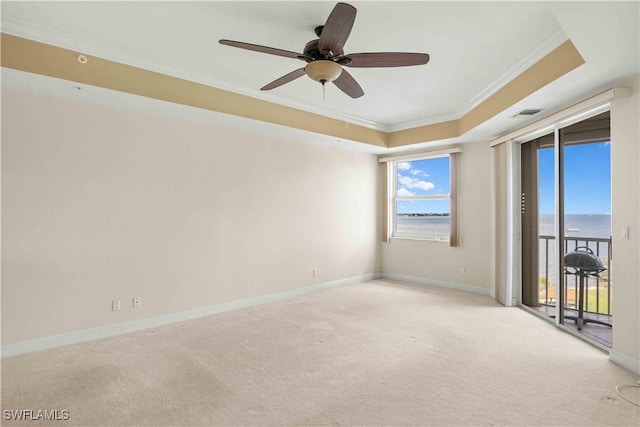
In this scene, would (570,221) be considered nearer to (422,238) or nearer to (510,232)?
(510,232)

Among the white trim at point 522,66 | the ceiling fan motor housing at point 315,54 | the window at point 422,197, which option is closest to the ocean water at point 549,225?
the window at point 422,197

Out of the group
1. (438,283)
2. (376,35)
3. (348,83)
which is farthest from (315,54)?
(438,283)

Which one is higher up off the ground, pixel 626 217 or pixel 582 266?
pixel 626 217

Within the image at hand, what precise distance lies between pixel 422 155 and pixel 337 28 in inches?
162

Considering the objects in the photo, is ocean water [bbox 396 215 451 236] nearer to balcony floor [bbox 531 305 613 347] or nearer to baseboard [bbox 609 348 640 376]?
balcony floor [bbox 531 305 613 347]

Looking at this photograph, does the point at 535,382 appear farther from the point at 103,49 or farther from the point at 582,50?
the point at 103,49

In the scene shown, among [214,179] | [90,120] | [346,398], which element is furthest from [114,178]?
[346,398]

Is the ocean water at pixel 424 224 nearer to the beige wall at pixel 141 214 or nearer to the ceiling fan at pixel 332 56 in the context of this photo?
the beige wall at pixel 141 214

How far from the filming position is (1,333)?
2.93 m

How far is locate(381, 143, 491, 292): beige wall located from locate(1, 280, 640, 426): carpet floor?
4.57 feet

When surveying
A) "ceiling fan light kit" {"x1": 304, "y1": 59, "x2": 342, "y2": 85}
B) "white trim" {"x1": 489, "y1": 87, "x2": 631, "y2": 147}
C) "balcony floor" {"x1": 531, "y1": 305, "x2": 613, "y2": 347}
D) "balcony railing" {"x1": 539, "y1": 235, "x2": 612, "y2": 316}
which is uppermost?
"ceiling fan light kit" {"x1": 304, "y1": 59, "x2": 342, "y2": 85}

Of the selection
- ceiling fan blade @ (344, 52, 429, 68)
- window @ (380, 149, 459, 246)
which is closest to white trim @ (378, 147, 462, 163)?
window @ (380, 149, 459, 246)

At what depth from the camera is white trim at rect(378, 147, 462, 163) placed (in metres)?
5.53

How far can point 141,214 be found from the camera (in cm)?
370
